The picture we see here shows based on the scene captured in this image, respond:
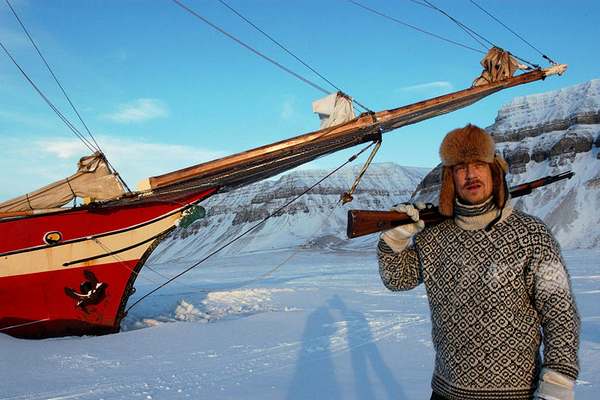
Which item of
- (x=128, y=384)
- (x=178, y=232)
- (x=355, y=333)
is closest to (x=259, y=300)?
(x=355, y=333)

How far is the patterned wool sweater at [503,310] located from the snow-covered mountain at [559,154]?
43.2 m

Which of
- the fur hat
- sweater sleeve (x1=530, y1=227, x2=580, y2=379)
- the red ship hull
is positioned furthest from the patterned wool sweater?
the red ship hull

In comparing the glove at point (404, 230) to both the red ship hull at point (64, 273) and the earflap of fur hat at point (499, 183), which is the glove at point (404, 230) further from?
the red ship hull at point (64, 273)

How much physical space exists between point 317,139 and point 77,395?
5297mm

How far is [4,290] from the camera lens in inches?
332

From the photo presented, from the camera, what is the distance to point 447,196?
2.15 meters

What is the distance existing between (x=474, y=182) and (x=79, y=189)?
8069mm

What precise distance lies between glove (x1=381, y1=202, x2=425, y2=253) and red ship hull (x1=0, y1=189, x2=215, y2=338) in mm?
7230

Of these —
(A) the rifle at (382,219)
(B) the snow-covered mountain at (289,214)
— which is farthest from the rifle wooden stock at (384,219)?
(B) the snow-covered mountain at (289,214)

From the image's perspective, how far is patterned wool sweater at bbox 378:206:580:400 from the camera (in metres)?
1.86

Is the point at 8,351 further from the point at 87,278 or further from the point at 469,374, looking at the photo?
the point at 469,374

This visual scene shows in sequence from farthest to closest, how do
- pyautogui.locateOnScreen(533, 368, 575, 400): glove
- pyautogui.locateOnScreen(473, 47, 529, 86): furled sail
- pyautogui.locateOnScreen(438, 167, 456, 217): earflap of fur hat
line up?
pyautogui.locateOnScreen(473, 47, 529, 86): furled sail < pyautogui.locateOnScreen(438, 167, 456, 217): earflap of fur hat < pyautogui.locateOnScreen(533, 368, 575, 400): glove

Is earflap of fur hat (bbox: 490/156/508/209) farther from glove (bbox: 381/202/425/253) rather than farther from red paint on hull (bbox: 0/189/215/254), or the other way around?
red paint on hull (bbox: 0/189/215/254)

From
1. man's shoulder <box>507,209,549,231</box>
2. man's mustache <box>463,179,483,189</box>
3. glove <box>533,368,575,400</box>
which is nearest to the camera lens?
glove <box>533,368,575,400</box>
